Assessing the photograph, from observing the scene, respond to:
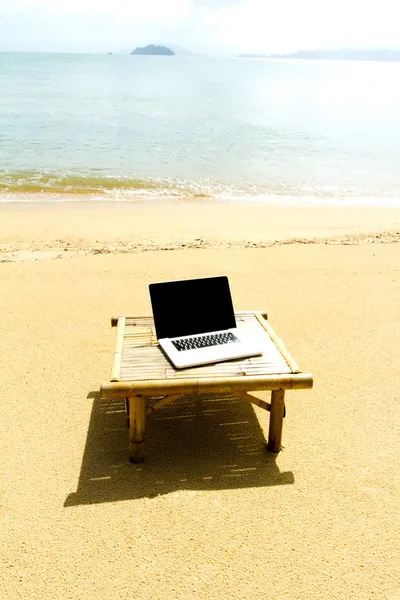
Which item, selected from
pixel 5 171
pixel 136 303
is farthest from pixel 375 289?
pixel 5 171

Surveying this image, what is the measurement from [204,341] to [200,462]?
75cm

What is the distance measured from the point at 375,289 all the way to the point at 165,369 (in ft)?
11.8

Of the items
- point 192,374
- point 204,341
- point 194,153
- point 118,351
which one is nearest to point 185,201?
point 194,153

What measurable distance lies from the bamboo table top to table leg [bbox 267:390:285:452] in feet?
0.40

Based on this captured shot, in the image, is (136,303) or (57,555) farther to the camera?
(136,303)

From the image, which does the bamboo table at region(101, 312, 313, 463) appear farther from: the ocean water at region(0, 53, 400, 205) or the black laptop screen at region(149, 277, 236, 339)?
the ocean water at region(0, 53, 400, 205)

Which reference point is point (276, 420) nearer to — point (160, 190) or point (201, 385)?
point (201, 385)

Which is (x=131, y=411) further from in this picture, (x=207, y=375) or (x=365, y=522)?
(x=365, y=522)

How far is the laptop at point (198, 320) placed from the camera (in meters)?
3.48

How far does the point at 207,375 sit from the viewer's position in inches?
126

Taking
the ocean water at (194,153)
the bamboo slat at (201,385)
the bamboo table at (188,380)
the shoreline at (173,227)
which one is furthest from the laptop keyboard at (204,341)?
the ocean water at (194,153)

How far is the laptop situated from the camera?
348 cm

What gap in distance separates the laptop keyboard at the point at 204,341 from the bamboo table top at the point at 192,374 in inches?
5.4

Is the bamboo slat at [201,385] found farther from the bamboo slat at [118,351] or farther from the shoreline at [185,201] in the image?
the shoreline at [185,201]
